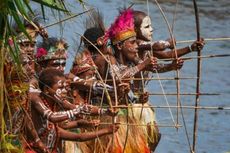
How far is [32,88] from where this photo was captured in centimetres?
723

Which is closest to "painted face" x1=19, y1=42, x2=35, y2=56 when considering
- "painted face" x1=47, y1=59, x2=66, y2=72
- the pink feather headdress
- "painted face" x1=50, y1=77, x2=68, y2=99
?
"painted face" x1=50, y1=77, x2=68, y2=99

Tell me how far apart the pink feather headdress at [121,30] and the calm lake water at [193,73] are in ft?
0.64

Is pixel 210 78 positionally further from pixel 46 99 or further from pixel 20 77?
pixel 20 77

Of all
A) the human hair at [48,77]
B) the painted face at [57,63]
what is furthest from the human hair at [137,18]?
the human hair at [48,77]

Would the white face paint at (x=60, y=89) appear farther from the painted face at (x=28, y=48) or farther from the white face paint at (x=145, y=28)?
the white face paint at (x=145, y=28)

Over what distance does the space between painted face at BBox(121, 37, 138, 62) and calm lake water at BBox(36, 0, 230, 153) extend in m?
0.28

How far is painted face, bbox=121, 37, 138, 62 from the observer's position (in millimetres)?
8422

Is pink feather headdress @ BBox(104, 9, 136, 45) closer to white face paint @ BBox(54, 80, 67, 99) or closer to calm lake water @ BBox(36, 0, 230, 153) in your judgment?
calm lake water @ BBox(36, 0, 230, 153)

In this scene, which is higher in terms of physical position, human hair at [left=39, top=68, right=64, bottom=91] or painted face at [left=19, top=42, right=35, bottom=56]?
painted face at [left=19, top=42, right=35, bottom=56]

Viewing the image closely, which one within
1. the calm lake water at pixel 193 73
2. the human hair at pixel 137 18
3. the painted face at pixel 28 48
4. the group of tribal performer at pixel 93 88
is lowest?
the calm lake water at pixel 193 73

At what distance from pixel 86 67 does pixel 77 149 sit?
0.59 metres

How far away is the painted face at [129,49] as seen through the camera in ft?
27.6

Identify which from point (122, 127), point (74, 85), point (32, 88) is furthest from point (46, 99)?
point (122, 127)

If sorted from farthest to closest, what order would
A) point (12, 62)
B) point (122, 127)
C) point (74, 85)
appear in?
point (122, 127)
point (74, 85)
point (12, 62)
